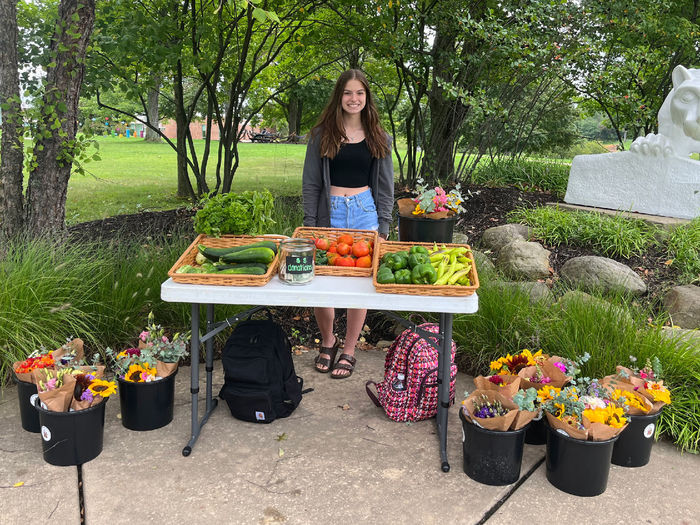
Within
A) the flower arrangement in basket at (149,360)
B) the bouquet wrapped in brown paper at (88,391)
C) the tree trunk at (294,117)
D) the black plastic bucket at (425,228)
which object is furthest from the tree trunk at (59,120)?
the tree trunk at (294,117)

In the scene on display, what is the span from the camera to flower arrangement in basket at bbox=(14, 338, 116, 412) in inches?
111

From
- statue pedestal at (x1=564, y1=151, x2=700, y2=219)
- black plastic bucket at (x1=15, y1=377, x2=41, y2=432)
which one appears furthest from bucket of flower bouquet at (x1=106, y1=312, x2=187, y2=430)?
statue pedestal at (x1=564, y1=151, x2=700, y2=219)

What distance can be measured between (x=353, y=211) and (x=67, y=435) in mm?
2133

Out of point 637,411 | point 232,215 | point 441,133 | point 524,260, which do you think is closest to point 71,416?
point 232,215

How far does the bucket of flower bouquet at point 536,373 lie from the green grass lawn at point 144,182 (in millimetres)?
4083

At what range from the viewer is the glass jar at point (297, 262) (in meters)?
2.80

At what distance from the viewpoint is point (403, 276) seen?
9.11 ft

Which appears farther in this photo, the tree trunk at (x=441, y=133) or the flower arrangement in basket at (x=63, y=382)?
the tree trunk at (x=441, y=133)

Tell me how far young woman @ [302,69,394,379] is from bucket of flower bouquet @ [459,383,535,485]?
4.05 feet

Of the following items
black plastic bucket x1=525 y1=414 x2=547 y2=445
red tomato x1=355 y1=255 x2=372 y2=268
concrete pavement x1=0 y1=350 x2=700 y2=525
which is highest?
red tomato x1=355 y1=255 x2=372 y2=268

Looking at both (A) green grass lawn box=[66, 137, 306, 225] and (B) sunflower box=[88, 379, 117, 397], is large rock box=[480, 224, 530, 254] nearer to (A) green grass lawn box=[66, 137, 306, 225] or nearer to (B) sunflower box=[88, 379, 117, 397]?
(A) green grass lawn box=[66, 137, 306, 225]

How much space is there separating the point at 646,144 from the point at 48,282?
6.06 metres

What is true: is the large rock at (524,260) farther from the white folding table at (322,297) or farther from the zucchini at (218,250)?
the zucchini at (218,250)

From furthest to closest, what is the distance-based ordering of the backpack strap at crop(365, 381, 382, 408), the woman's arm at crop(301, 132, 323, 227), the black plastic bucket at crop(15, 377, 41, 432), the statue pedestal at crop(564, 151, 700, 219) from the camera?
the statue pedestal at crop(564, 151, 700, 219) → the woman's arm at crop(301, 132, 323, 227) → the backpack strap at crop(365, 381, 382, 408) → the black plastic bucket at crop(15, 377, 41, 432)
